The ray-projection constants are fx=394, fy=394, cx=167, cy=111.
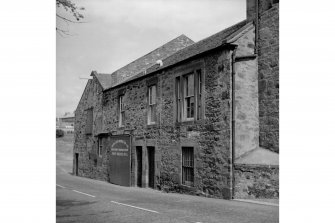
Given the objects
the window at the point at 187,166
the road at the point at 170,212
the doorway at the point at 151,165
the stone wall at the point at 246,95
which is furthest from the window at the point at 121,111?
the road at the point at 170,212

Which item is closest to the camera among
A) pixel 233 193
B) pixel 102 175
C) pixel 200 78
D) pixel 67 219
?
pixel 67 219

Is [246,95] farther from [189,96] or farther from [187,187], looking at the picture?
[187,187]

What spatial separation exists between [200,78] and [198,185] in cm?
327

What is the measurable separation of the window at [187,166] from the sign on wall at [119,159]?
4590 millimetres

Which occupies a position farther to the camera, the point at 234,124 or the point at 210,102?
the point at 210,102

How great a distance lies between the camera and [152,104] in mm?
15227

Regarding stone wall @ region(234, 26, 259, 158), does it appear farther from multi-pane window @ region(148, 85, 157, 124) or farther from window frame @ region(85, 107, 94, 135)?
window frame @ region(85, 107, 94, 135)

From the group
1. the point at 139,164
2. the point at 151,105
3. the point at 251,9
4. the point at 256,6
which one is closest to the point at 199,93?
the point at 251,9

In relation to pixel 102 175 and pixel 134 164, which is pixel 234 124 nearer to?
pixel 134 164

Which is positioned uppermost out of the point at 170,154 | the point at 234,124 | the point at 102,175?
the point at 234,124

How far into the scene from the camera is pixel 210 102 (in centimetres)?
1161

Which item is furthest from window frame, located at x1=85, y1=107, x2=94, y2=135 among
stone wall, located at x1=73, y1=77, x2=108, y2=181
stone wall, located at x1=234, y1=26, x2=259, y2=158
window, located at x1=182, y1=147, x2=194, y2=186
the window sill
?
stone wall, located at x1=234, y1=26, x2=259, y2=158
